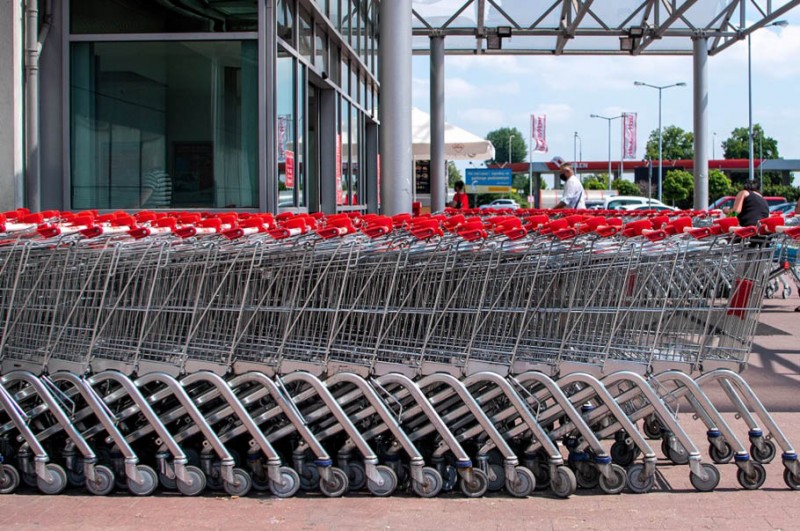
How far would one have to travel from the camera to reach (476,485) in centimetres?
509

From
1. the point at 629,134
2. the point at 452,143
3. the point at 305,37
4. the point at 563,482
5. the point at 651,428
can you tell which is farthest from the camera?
the point at 629,134

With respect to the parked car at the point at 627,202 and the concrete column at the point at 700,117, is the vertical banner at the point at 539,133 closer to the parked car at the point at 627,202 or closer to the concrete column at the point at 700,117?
the parked car at the point at 627,202

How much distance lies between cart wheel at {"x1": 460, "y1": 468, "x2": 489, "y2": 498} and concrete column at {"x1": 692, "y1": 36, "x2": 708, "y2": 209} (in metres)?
17.3

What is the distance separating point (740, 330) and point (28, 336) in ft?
12.1

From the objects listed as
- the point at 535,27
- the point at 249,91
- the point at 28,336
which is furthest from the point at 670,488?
the point at 535,27

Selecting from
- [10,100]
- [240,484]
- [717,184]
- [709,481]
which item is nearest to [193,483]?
[240,484]

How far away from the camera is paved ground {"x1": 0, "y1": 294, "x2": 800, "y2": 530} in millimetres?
4695

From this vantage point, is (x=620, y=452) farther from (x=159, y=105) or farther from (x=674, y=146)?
(x=674, y=146)

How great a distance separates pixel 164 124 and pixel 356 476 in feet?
20.6

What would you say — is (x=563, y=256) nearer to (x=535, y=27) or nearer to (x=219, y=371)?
(x=219, y=371)

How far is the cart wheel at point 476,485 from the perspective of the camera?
508 cm

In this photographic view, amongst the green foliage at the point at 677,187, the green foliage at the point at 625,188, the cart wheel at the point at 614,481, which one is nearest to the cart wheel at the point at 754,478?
the cart wheel at the point at 614,481

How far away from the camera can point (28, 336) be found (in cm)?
523

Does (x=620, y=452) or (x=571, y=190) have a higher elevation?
(x=571, y=190)
